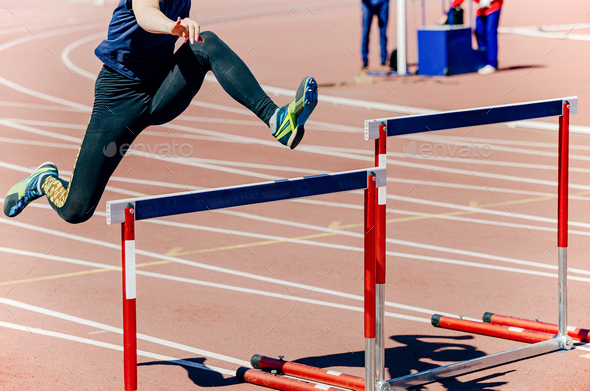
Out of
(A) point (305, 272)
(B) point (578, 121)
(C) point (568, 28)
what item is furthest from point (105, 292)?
(C) point (568, 28)

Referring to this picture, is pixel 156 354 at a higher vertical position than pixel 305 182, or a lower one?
lower

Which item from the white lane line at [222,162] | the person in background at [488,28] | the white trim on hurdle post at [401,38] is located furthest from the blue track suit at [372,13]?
the white lane line at [222,162]

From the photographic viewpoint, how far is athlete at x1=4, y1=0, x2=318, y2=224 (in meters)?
4.18

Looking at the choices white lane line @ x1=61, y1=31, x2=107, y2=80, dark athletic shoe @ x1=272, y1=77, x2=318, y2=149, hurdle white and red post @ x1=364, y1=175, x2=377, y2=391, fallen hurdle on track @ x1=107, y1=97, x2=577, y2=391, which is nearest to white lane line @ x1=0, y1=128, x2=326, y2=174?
fallen hurdle on track @ x1=107, y1=97, x2=577, y2=391

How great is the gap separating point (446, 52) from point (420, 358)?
12773 mm

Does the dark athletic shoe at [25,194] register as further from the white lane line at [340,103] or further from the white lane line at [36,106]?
the white lane line at [36,106]

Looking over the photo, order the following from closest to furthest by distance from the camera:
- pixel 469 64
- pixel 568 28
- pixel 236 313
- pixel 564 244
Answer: pixel 564 244 < pixel 236 313 < pixel 469 64 < pixel 568 28

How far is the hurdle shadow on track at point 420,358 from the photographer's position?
5.26m

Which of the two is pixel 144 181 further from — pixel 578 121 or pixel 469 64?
pixel 469 64

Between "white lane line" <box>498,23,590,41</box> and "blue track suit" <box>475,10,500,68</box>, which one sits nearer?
"blue track suit" <box>475,10,500,68</box>

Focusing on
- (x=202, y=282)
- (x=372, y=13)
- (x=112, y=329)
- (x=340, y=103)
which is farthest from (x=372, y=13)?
(x=112, y=329)

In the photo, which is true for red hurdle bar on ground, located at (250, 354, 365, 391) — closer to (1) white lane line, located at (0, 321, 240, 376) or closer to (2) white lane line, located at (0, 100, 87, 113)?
(1) white lane line, located at (0, 321, 240, 376)

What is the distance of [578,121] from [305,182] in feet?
35.6

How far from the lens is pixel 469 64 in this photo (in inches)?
716
